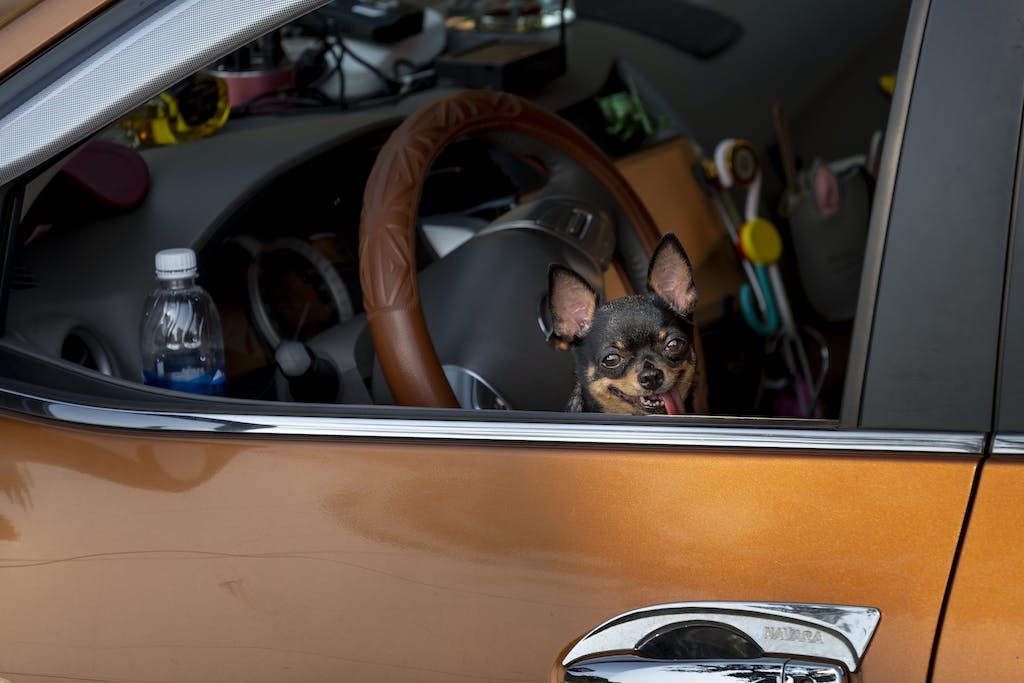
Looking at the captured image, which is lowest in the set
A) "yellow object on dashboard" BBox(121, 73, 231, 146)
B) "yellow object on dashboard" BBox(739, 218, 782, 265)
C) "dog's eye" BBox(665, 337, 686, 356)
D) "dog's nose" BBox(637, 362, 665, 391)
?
"dog's nose" BBox(637, 362, 665, 391)

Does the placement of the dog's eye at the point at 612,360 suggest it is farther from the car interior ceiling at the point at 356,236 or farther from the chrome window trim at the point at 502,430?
the chrome window trim at the point at 502,430

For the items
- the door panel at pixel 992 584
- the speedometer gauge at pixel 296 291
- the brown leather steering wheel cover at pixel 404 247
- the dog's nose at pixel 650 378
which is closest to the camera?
the door panel at pixel 992 584

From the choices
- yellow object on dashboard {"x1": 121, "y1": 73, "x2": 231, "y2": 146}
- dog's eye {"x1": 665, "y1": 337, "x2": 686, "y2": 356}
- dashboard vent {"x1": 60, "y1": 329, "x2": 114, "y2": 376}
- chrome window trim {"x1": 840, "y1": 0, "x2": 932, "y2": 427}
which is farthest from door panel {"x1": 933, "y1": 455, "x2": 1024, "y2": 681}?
yellow object on dashboard {"x1": 121, "y1": 73, "x2": 231, "y2": 146}

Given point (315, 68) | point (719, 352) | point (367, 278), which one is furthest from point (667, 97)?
point (367, 278)

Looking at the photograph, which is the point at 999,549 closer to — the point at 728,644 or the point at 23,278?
the point at 728,644

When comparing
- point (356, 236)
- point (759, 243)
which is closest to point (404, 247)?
point (356, 236)

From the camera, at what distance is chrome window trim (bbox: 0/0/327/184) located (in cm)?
147

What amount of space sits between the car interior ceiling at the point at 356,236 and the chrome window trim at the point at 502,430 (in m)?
0.04

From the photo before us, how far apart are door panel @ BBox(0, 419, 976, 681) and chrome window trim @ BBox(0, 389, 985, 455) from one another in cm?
2

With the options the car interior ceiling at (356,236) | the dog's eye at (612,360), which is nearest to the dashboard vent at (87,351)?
the car interior ceiling at (356,236)

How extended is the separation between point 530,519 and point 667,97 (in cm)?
303

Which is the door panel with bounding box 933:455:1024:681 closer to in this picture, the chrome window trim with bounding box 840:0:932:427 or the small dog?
the chrome window trim with bounding box 840:0:932:427

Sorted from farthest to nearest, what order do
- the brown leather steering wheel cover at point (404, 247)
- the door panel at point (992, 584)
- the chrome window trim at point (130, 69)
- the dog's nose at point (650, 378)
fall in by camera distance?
the dog's nose at point (650, 378), the brown leather steering wheel cover at point (404, 247), the chrome window trim at point (130, 69), the door panel at point (992, 584)

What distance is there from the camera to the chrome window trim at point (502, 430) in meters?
1.34
